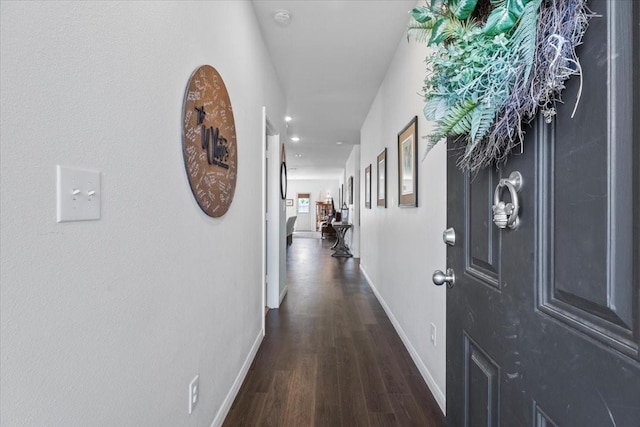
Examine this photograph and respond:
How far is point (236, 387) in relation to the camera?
2010mm

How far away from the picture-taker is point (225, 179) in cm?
175

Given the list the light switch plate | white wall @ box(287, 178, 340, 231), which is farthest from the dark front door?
white wall @ box(287, 178, 340, 231)

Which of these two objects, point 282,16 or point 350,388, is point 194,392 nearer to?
point 350,388

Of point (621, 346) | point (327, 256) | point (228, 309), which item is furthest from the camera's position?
point (327, 256)

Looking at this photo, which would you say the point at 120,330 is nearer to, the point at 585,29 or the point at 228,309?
the point at 228,309

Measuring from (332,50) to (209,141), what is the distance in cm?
195

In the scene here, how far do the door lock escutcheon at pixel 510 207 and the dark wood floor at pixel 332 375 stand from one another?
4.89ft

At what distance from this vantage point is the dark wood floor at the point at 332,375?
182 cm

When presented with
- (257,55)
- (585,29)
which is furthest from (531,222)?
(257,55)

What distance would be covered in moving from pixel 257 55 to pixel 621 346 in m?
2.66

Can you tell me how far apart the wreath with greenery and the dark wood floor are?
1640 millimetres

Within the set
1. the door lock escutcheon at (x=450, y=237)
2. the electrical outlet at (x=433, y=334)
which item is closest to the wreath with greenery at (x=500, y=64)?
the door lock escutcheon at (x=450, y=237)

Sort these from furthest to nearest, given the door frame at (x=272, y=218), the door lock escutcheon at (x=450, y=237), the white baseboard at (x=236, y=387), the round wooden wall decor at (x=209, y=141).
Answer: the door frame at (x=272, y=218) → the white baseboard at (x=236, y=387) → the round wooden wall decor at (x=209, y=141) → the door lock escutcheon at (x=450, y=237)

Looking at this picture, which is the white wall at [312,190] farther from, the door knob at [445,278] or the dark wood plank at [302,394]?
the door knob at [445,278]
